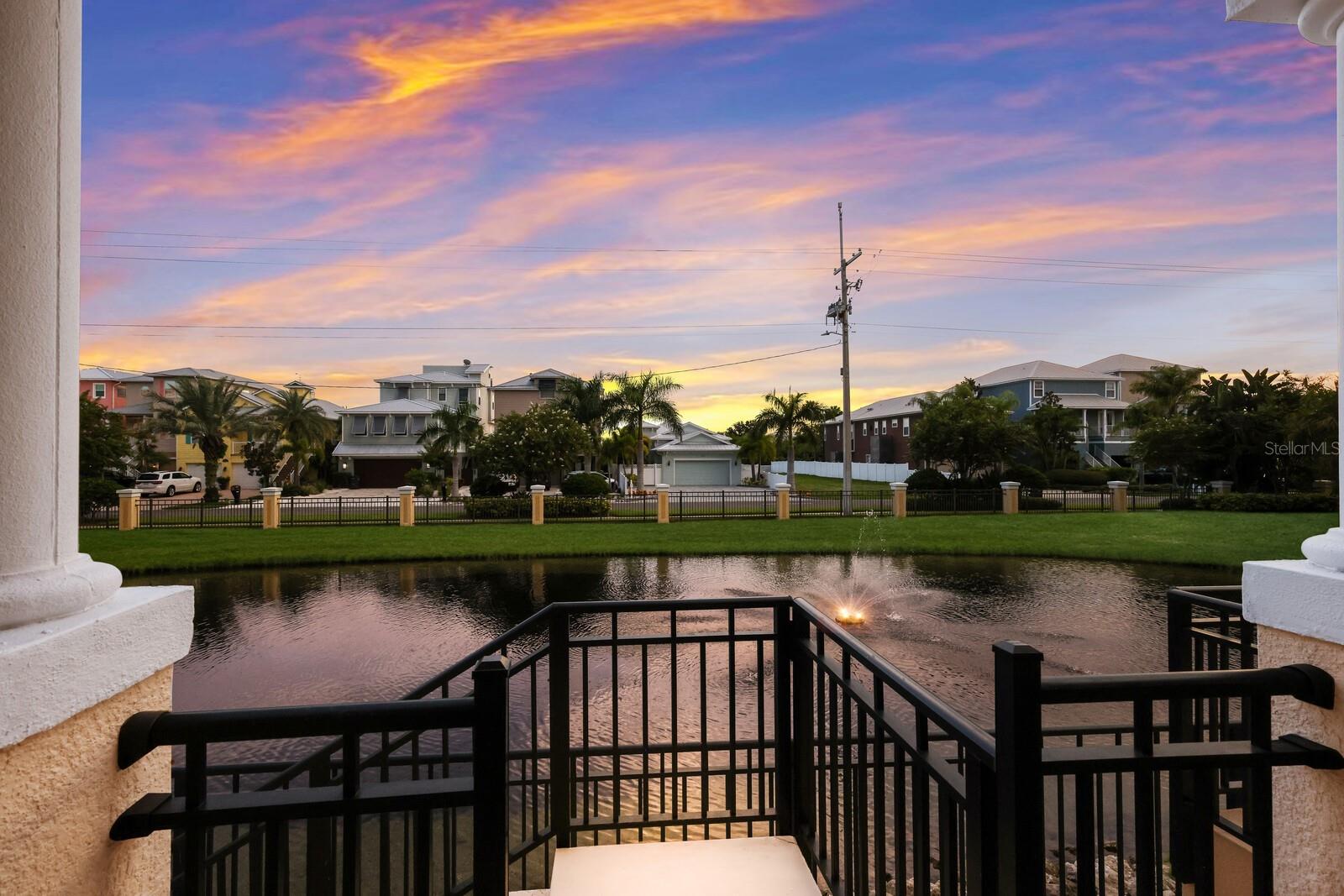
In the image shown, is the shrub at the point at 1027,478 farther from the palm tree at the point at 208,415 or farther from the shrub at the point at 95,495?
the palm tree at the point at 208,415

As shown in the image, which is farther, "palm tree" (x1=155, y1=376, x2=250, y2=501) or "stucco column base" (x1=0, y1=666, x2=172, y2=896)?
"palm tree" (x1=155, y1=376, x2=250, y2=501)

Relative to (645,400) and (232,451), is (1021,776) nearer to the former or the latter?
(645,400)

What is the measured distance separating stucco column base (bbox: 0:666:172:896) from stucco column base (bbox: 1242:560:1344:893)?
8.55ft

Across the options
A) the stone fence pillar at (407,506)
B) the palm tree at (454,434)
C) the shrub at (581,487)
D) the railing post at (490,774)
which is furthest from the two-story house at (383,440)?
the railing post at (490,774)

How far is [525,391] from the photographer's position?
49844 millimetres

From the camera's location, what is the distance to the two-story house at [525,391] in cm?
4966

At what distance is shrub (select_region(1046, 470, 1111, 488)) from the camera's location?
36.8m

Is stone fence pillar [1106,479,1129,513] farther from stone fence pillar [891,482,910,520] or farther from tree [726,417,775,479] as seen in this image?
tree [726,417,775,479]

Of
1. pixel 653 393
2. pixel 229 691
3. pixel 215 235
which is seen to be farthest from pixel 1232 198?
pixel 215 235

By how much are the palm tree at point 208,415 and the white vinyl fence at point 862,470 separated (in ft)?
119

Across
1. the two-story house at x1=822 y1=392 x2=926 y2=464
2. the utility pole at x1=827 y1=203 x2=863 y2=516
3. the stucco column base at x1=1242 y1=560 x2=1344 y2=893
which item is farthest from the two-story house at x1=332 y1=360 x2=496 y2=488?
the stucco column base at x1=1242 y1=560 x2=1344 y2=893

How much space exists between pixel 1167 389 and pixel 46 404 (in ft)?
164

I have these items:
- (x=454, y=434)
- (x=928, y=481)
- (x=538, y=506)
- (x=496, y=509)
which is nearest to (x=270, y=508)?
(x=496, y=509)

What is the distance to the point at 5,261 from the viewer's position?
134cm
